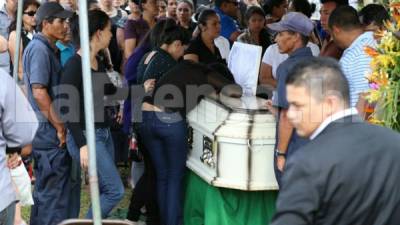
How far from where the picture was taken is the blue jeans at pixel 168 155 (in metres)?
5.55

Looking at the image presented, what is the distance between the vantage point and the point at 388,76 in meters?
4.12

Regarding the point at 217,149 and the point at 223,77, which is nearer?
the point at 217,149

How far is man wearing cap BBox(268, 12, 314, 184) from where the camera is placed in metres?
4.66

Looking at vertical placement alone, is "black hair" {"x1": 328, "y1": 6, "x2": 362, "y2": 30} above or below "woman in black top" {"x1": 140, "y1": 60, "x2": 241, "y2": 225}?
above

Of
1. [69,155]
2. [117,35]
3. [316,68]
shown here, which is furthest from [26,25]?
[316,68]

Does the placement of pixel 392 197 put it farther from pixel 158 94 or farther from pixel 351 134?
pixel 158 94

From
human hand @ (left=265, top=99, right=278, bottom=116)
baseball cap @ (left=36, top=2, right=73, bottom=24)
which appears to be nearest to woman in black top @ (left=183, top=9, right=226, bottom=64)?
baseball cap @ (left=36, top=2, right=73, bottom=24)

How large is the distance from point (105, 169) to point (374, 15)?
2326 millimetres

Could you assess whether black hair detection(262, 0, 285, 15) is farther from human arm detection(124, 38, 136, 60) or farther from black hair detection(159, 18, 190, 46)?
black hair detection(159, 18, 190, 46)

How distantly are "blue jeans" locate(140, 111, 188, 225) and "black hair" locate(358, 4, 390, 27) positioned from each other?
160 centimetres

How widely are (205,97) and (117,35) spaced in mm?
3266

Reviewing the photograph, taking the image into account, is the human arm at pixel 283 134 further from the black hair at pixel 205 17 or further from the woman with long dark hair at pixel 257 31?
the woman with long dark hair at pixel 257 31

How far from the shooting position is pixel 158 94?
5.51 metres

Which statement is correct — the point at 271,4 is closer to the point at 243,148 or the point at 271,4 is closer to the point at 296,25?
the point at 296,25
